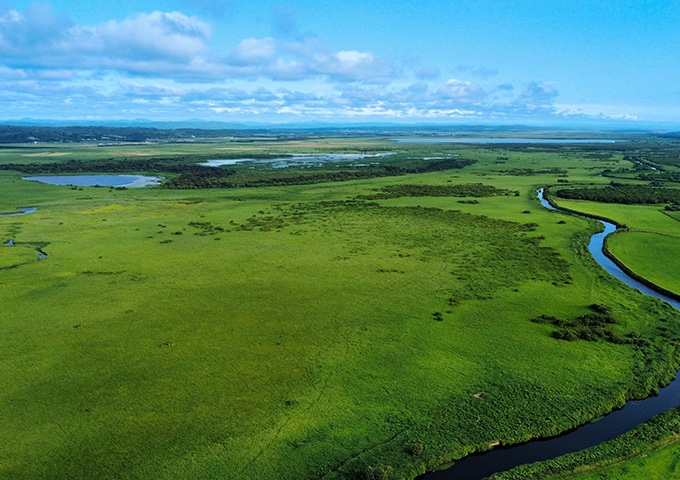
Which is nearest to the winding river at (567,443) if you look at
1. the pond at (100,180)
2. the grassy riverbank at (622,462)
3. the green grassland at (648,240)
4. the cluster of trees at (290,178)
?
the grassy riverbank at (622,462)

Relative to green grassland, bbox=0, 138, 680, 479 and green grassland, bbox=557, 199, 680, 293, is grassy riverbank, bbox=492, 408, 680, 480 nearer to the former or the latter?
green grassland, bbox=0, 138, 680, 479

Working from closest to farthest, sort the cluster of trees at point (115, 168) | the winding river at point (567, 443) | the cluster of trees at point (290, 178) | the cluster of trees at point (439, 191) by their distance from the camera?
the winding river at point (567, 443)
the cluster of trees at point (439, 191)
the cluster of trees at point (290, 178)
the cluster of trees at point (115, 168)

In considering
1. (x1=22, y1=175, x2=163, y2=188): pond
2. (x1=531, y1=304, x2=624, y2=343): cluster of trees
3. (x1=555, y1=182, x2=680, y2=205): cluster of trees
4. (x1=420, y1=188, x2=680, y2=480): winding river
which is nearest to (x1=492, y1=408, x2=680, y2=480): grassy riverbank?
(x1=420, y1=188, x2=680, y2=480): winding river

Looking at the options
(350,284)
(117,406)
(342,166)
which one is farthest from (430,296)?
(342,166)

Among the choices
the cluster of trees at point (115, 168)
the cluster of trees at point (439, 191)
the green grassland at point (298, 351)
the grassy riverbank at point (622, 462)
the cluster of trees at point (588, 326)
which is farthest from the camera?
the cluster of trees at point (115, 168)

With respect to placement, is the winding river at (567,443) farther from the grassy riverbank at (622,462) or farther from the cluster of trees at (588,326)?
the cluster of trees at (588,326)
